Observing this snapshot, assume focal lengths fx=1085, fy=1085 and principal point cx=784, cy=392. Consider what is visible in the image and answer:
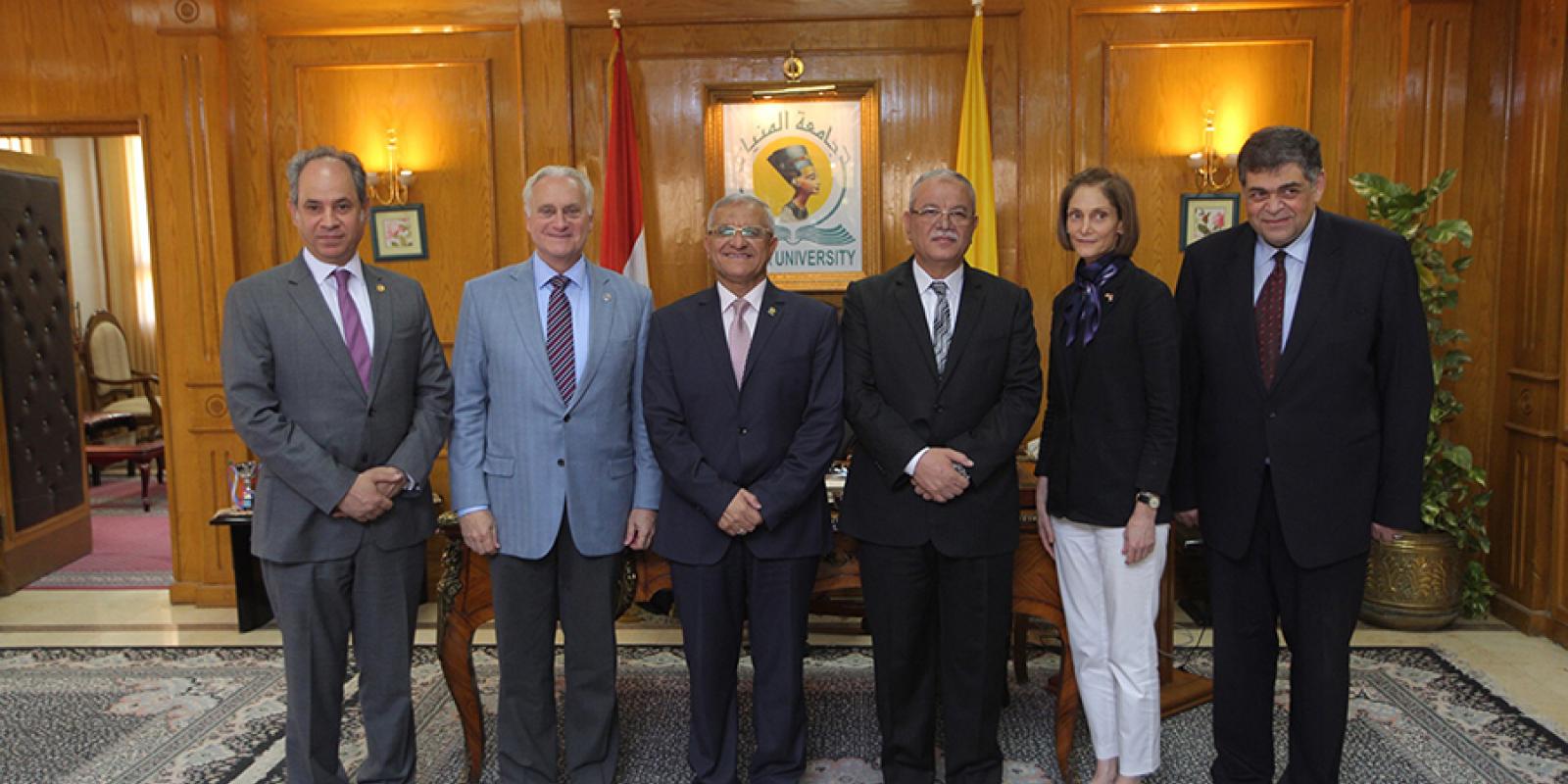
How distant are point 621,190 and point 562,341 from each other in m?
2.23

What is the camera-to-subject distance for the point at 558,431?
2914 millimetres

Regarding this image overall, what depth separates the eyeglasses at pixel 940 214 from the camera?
113 inches

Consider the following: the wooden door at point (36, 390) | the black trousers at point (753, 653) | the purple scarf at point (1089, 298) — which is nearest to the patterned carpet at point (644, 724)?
the black trousers at point (753, 653)

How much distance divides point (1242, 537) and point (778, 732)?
4.42 ft

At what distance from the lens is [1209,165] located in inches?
197

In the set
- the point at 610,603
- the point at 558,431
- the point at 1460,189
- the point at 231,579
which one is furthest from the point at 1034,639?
the point at 231,579

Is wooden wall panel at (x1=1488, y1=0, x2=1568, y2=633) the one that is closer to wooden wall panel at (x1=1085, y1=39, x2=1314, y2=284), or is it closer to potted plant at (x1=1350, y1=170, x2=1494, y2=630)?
potted plant at (x1=1350, y1=170, x2=1494, y2=630)

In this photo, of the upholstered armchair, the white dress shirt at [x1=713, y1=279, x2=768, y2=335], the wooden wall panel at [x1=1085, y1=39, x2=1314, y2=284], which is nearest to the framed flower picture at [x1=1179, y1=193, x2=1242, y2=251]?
the wooden wall panel at [x1=1085, y1=39, x2=1314, y2=284]

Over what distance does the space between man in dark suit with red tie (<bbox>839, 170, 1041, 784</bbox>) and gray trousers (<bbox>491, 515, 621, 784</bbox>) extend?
75 centimetres

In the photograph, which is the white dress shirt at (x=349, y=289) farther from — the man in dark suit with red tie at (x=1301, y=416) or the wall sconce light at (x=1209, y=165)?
the wall sconce light at (x=1209, y=165)

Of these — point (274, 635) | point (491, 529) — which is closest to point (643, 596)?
point (491, 529)

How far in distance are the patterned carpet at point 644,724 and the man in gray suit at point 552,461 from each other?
0.44 metres

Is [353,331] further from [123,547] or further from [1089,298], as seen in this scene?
[123,547]

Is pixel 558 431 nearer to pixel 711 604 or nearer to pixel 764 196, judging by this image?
pixel 711 604
